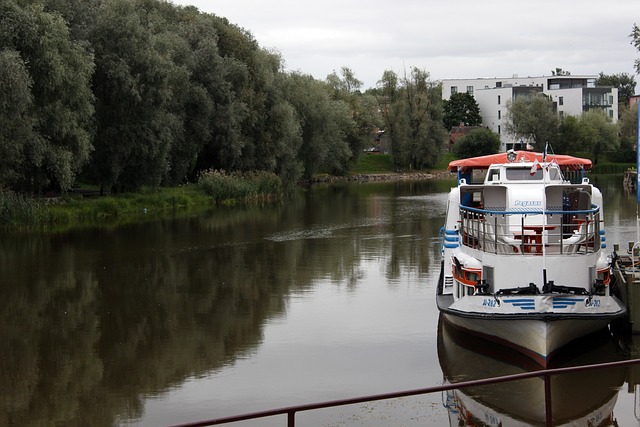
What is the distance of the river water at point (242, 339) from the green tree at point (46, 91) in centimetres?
407

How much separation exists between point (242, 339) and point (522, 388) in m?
6.88

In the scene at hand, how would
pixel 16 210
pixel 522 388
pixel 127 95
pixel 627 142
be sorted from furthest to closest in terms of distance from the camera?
pixel 627 142, pixel 127 95, pixel 16 210, pixel 522 388

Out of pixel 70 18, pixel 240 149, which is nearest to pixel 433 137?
pixel 240 149

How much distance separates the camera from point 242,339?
19984mm

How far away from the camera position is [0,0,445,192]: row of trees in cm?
3897

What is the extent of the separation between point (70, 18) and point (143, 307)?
27.7m

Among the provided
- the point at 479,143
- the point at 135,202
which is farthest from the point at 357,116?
the point at 135,202

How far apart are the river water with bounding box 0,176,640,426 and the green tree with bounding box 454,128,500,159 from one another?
75.2 metres

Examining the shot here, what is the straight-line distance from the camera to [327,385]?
52.7 feet

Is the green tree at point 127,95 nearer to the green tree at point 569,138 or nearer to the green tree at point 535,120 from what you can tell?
the green tree at point 535,120

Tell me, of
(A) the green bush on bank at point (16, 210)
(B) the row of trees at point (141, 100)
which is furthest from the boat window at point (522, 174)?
(A) the green bush on bank at point (16, 210)

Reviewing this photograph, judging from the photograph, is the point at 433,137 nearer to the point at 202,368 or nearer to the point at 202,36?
the point at 202,36

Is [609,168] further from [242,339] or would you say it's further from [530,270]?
[530,270]

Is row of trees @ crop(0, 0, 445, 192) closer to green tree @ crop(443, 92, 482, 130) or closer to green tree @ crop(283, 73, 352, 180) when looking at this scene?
green tree @ crop(283, 73, 352, 180)
